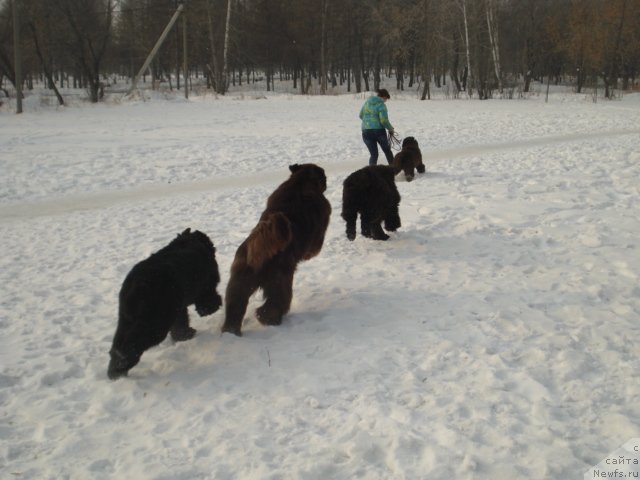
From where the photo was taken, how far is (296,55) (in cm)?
5691

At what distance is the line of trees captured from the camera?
134ft

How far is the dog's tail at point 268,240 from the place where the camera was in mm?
4820

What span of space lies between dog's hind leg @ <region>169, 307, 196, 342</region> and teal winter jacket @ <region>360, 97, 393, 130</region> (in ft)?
28.3

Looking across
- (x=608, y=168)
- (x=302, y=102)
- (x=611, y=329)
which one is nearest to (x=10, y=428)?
(x=611, y=329)

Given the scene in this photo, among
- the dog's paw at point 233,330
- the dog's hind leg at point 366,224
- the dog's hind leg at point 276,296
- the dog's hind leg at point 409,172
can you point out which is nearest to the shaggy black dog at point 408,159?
the dog's hind leg at point 409,172

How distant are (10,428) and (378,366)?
278 centimetres

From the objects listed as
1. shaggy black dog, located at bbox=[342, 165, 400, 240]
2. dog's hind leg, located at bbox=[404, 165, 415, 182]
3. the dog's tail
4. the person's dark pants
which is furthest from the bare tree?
the dog's tail

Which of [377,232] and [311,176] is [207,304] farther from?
[377,232]

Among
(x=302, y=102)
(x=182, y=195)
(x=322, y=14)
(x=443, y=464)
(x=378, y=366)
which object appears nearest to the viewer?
(x=443, y=464)

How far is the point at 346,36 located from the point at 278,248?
55.8m

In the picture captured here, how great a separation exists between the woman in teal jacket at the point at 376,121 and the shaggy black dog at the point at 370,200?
186 inches

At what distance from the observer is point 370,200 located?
755 centimetres

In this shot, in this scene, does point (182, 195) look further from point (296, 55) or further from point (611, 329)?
point (296, 55)

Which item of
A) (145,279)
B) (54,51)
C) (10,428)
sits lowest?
(10,428)
